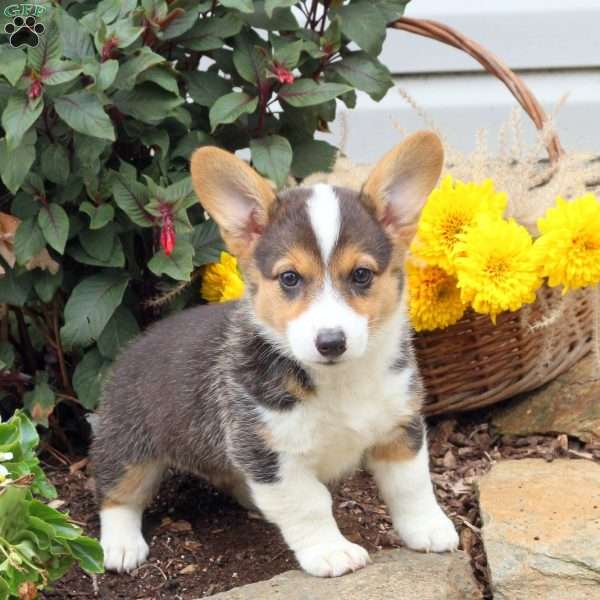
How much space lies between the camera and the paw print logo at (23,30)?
436cm

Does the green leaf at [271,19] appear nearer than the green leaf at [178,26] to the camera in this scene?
No

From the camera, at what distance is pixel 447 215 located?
4.57 metres

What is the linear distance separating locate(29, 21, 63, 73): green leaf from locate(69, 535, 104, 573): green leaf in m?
1.66

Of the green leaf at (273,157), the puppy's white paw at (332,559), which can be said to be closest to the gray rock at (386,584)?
the puppy's white paw at (332,559)

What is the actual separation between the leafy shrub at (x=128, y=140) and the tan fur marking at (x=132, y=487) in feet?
1.62

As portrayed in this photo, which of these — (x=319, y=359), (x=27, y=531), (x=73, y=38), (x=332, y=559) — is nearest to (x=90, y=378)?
(x=27, y=531)

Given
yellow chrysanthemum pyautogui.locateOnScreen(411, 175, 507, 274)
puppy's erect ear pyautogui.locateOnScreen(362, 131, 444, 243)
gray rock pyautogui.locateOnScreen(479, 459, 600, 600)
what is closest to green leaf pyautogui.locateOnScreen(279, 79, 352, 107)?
yellow chrysanthemum pyautogui.locateOnScreen(411, 175, 507, 274)

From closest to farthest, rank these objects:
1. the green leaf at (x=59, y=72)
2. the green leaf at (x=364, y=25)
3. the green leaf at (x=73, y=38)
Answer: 1. the green leaf at (x=59, y=72)
2. the green leaf at (x=73, y=38)
3. the green leaf at (x=364, y=25)

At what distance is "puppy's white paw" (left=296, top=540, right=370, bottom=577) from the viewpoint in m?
3.72

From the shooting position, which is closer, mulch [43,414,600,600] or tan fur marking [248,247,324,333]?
tan fur marking [248,247,324,333]

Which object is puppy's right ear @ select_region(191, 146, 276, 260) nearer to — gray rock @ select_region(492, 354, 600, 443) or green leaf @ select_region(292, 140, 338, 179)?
green leaf @ select_region(292, 140, 338, 179)

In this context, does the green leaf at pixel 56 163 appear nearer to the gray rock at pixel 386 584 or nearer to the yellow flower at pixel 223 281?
the yellow flower at pixel 223 281

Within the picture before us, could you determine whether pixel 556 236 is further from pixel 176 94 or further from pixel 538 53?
pixel 538 53

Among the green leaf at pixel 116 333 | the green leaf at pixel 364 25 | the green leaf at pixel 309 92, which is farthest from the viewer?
the green leaf at pixel 364 25
